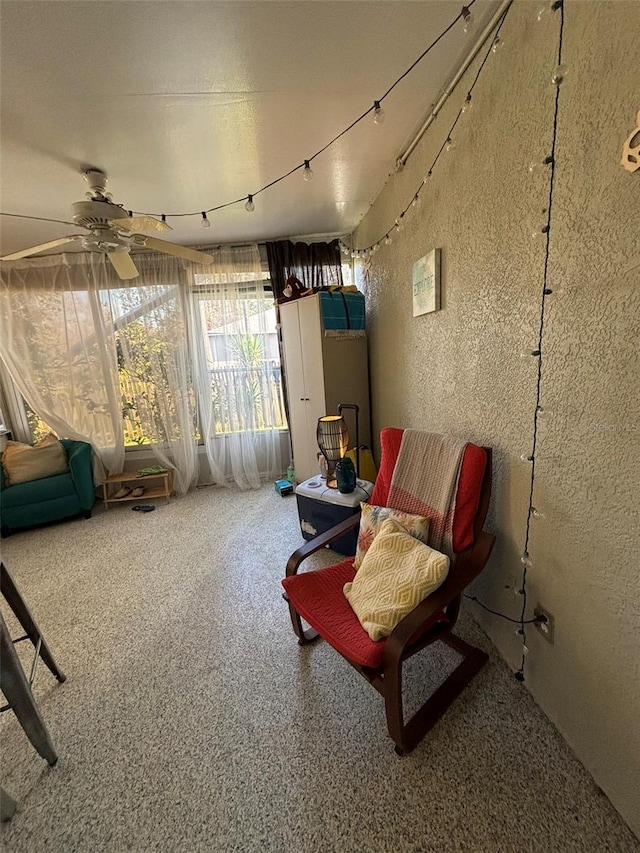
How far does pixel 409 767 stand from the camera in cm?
108

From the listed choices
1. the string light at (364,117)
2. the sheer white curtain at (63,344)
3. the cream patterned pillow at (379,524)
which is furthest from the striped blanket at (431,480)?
the sheer white curtain at (63,344)

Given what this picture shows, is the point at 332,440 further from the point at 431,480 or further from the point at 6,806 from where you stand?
the point at 6,806

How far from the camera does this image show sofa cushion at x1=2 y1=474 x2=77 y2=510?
2.73 metres

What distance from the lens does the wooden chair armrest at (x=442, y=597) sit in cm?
103

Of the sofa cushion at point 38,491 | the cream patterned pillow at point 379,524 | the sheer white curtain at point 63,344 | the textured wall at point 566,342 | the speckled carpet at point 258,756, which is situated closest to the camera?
the textured wall at point 566,342

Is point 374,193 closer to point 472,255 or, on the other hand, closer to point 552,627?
point 472,255

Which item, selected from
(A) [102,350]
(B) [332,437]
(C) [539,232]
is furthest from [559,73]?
(A) [102,350]

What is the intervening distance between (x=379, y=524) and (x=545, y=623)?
68cm

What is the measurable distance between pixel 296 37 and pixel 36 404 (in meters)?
3.54

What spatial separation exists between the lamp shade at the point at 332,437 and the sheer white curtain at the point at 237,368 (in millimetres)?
1369

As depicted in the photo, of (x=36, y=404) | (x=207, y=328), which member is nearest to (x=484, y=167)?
(x=207, y=328)

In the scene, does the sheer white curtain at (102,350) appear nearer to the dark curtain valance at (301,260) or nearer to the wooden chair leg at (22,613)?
the dark curtain valance at (301,260)

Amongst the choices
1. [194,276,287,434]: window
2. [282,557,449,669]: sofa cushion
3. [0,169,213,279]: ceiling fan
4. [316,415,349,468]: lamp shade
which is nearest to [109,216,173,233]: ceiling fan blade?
[0,169,213,279]: ceiling fan

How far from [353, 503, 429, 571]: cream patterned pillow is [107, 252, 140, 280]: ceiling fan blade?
2.08 meters
